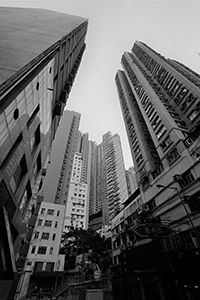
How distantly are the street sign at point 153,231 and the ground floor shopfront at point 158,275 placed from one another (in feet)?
2.81

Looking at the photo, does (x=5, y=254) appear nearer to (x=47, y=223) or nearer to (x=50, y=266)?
(x=50, y=266)

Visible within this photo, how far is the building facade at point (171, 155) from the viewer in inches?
561

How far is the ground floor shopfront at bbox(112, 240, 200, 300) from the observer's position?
11656mm

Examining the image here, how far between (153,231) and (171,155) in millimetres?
10795

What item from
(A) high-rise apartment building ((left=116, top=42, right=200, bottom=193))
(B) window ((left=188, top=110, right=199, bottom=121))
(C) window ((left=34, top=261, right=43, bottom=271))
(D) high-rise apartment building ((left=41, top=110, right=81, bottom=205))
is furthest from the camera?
(D) high-rise apartment building ((left=41, top=110, right=81, bottom=205))

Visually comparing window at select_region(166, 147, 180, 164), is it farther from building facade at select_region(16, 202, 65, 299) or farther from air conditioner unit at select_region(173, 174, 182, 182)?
building facade at select_region(16, 202, 65, 299)

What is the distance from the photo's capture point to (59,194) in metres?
53.2

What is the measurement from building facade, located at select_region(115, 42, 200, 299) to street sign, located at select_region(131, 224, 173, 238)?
80cm

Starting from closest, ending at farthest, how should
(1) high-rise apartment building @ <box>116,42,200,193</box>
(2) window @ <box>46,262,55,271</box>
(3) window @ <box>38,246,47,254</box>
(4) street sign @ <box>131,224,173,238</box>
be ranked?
(4) street sign @ <box>131,224,173,238</box>, (1) high-rise apartment building @ <box>116,42,200,193</box>, (2) window @ <box>46,262,55,271</box>, (3) window @ <box>38,246,47,254</box>

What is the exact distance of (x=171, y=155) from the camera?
21.4 meters

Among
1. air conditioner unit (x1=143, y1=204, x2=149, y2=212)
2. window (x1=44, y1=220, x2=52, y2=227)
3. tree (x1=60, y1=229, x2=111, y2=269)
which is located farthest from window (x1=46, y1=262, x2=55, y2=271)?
air conditioner unit (x1=143, y1=204, x2=149, y2=212)

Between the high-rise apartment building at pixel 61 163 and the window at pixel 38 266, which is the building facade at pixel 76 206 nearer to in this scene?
the high-rise apartment building at pixel 61 163

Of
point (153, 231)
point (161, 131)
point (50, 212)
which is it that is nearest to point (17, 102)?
point (153, 231)

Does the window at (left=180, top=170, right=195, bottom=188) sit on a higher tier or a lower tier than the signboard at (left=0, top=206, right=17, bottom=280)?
higher
